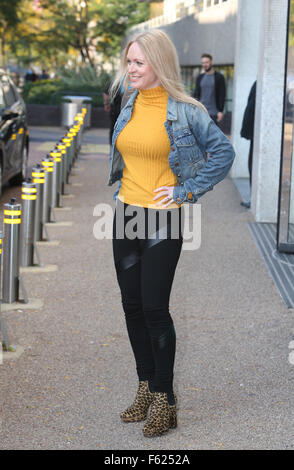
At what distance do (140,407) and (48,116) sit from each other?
992 inches

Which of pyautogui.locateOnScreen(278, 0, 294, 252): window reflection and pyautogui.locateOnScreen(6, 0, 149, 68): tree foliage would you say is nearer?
pyautogui.locateOnScreen(278, 0, 294, 252): window reflection

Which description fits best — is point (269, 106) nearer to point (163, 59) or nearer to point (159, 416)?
point (163, 59)

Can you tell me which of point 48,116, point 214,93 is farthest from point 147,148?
point 48,116

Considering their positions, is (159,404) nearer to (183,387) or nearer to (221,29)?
(183,387)

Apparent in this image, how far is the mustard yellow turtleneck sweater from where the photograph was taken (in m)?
4.29

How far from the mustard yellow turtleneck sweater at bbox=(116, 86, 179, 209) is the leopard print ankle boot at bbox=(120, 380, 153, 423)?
3.37ft

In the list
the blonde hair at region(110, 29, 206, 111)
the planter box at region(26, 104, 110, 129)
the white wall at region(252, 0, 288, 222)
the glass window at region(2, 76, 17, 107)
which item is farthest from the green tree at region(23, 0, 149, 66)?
the blonde hair at region(110, 29, 206, 111)

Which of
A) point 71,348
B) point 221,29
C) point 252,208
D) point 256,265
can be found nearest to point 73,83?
point 221,29

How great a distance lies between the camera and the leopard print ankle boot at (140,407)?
471 centimetres

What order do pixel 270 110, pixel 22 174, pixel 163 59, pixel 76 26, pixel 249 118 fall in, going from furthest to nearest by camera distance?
1. pixel 76 26
2. pixel 22 174
3. pixel 249 118
4. pixel 270 110
5. pixel 163 59

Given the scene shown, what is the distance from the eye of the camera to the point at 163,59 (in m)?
4.22

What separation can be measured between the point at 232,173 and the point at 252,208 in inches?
172

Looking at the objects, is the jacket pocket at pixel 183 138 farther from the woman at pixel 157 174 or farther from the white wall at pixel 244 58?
the white wall at pixel 244 58

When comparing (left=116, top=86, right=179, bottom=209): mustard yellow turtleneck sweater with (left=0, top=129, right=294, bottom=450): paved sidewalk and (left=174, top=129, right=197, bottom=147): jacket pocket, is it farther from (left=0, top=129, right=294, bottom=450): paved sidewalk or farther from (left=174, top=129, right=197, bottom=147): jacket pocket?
(left=0, top=129, right=294, bottom=450): paved sidewalk
